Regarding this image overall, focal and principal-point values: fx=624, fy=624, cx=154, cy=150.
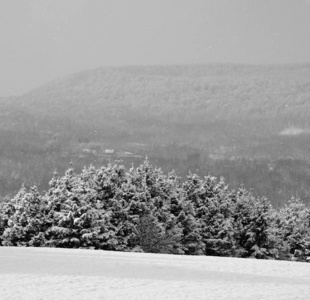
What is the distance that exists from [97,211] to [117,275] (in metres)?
20.3

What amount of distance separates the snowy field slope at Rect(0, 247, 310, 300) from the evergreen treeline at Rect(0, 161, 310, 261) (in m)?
12.8

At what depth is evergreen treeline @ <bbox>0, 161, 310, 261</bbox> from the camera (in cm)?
4603

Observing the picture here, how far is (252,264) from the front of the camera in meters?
30.5

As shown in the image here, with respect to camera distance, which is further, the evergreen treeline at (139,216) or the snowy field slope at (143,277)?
the evergreen treeline at (139,216)

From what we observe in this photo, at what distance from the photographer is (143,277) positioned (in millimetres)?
25203

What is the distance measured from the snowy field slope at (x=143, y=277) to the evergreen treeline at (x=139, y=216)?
1281 centimetres

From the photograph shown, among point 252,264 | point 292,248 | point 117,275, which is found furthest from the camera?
point 292,248

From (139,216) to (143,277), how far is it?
24528 millimetres

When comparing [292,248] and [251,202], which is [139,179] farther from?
[292,248]

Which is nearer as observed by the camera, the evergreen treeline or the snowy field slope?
the snowy field slope

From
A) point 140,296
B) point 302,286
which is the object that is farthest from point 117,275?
point 302,286

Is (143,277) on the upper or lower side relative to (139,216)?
upper

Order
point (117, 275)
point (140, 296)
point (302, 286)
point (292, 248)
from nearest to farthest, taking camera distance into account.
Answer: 1. point (140, 296)
2. point (302, 286)
3. point (117, 275)
4. point (292, 248)

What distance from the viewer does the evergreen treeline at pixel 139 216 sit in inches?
1812
